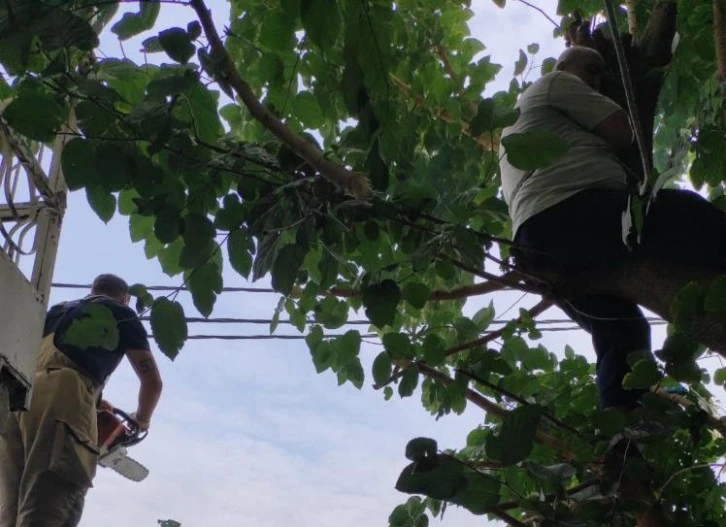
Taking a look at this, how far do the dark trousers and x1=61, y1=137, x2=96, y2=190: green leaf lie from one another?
812 mm

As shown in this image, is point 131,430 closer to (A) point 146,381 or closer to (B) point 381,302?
(A) point 146,381

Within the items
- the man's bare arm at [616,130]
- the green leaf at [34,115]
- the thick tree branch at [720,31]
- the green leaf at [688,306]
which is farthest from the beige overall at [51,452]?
the thick tree branch at [720,31]

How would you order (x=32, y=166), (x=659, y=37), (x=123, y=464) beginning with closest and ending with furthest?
1. (x=659, y=37)
2. (x=32, y=166)
3. (x=123, y=464)

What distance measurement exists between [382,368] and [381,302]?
0.45 metres

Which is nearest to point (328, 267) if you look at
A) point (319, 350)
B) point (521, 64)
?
point (319, 350)

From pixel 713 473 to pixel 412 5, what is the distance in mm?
1858

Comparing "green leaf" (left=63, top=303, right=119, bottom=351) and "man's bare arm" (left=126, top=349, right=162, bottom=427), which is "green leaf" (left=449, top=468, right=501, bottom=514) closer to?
"green leaf" (left=63, top=303, right=119, bottom=351)

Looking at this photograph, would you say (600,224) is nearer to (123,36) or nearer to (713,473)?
(713,473)

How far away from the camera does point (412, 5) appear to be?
312 cm

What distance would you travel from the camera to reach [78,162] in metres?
1.54

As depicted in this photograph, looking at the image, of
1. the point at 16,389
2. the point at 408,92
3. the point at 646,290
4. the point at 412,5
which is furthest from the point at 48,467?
the point at 646,290

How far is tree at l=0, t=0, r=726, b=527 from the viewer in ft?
4.85

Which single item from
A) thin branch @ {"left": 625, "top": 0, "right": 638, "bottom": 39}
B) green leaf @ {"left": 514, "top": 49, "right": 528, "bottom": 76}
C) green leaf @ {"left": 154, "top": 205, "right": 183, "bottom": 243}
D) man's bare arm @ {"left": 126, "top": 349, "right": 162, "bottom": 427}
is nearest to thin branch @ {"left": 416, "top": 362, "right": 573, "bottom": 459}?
green leaf @ {"left": 154, "top": 205, "right": 183, "bottom": 243}

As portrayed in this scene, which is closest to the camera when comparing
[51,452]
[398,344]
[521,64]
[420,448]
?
[420,448]
